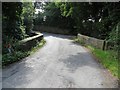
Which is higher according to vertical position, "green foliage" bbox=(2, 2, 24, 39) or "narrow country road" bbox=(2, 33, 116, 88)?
"green foliage" bbox=(2, 2, 24, 39)

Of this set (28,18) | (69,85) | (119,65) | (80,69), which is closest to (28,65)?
(80,69)

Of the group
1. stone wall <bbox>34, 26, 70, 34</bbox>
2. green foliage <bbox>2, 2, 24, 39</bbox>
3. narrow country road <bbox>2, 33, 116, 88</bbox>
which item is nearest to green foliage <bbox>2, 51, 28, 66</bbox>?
narrow country road <bbox>2, 33, 116, 88</bbox>

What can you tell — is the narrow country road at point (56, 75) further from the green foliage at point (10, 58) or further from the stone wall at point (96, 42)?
the stone wall at point (96, 42)

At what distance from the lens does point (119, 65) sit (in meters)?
10.2

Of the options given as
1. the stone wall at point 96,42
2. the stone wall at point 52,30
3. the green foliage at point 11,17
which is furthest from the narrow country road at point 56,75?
the stone wall at point 52,30

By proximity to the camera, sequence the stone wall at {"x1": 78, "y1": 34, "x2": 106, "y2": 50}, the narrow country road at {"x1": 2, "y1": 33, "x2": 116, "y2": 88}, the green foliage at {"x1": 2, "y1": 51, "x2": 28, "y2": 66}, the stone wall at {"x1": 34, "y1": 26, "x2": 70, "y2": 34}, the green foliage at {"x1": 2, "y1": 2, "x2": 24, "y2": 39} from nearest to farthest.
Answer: the narrow country road at {"x1": 2, "y1": 33, "x2": 116, "y2": 88}
the green foliage at {"x1": 2, "y1": 51, "x2": 28, "y2": 66}
the green foliage at {"x1": 2, "y1": 2, "x2": 24, "y2": 39}
the stone wall at {"x1": 78, "y1": 34, "x2": 106, "y2": 50}
the stone wall at {"x1": 34, "y1": 26, "x2": 70, "y2": 34}

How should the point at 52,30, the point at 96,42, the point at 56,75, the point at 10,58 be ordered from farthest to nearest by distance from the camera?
1. the point at 52,30
2. the point at 96,42
3. the point at 10,58
4. the point at 56,75

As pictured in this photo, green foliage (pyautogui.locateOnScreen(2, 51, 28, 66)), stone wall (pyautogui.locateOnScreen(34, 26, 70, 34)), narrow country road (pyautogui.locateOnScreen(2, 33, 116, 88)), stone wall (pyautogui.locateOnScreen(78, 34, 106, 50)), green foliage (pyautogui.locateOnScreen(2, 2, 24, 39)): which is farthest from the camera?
stone wall (pyautogui.locateOnScreen(34, 26, 70, 34))

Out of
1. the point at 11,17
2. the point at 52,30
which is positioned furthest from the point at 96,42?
the point at 52,30

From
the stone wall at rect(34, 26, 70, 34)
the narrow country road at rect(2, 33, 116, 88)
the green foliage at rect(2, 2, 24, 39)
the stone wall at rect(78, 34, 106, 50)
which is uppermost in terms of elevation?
the green foliage at rect(2, 2, 24, 39)

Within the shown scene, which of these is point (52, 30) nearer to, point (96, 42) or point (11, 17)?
point (96, 42)

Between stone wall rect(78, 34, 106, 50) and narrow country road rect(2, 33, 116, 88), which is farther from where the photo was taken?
stone wall rect(78, 34, 106, 50)

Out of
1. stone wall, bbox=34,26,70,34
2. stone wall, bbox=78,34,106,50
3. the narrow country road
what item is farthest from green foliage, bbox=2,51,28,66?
stone wall, bbox=34,26,70,34

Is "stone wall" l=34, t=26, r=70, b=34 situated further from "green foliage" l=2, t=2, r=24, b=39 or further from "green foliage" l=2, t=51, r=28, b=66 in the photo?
"green foliage" l=2, t=51, r=28, b=66
